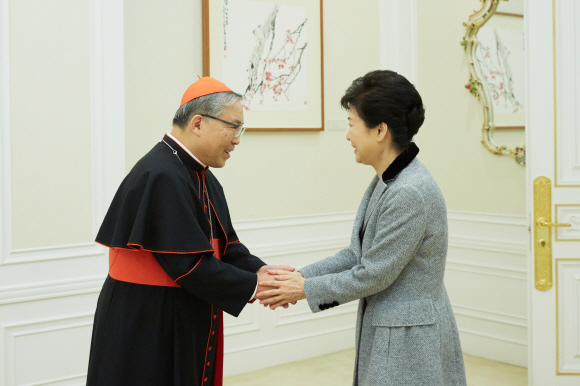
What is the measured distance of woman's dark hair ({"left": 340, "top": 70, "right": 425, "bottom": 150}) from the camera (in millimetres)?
1794

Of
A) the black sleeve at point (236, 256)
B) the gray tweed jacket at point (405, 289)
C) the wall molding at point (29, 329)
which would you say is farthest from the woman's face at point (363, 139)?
the wall molding at point (29, 329)

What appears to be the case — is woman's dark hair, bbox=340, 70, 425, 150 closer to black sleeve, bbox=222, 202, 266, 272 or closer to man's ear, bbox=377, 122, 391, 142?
man's ear, bbox=377, 122, 391, 142

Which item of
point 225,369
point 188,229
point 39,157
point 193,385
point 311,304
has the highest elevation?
point 39,157

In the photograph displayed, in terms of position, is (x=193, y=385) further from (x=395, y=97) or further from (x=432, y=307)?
(x=395, y=97)

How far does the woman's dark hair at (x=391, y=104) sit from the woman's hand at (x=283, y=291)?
2.13 ft

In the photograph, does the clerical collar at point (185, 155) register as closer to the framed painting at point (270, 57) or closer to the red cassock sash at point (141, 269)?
the red cassock sash at point (141, 269)

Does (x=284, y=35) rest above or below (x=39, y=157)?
above

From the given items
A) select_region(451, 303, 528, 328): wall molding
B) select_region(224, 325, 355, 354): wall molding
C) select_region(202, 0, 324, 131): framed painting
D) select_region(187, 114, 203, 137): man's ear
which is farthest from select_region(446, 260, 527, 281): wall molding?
select_region(187, 114, 203, 137): man's ear

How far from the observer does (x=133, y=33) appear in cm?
330

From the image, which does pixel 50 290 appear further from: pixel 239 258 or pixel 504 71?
pixel 504 71

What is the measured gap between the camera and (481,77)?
13.0 ft

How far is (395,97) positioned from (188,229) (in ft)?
2.61

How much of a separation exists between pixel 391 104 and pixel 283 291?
0.80 m

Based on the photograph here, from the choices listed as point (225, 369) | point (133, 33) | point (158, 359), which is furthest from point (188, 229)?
point (225, 369)
